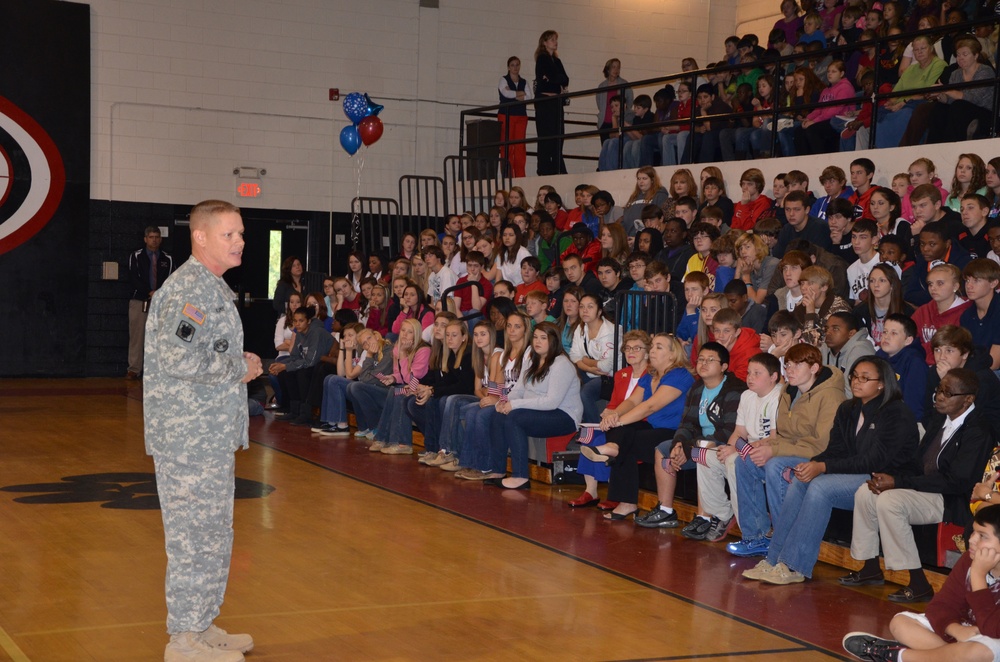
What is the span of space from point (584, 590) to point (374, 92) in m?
11.1

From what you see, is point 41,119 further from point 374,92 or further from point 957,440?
point 957,440

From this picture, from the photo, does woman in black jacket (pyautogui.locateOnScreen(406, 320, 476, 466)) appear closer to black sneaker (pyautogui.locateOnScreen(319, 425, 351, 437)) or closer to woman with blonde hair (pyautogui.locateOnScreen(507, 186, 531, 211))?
black sneaker (pyautogui.locateOnScreen(319, 425, 351, 437))

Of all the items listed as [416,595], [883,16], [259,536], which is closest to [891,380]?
[416,595]

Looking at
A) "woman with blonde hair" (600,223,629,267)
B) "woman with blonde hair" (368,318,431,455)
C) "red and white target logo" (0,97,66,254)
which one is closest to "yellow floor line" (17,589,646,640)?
"woman with blonde hair" (368,318,431,455)

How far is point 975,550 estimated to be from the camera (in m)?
3.87

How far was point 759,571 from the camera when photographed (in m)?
5.63

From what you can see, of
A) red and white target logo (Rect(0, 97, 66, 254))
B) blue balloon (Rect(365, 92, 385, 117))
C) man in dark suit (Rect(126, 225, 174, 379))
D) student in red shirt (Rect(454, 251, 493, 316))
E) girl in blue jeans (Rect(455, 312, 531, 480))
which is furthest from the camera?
blue balloon (Rect(365, 92, 385, 117))

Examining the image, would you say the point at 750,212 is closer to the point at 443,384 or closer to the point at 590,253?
the point at 590,253

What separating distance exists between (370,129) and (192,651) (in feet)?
35.4

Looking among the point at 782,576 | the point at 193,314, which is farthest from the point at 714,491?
the point at 193,314

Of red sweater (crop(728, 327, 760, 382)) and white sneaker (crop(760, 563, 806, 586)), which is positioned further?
red sweater (crop(728, 327, 760, 382))

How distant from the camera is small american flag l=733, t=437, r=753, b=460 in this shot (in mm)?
6035

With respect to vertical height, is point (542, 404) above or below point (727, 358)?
below

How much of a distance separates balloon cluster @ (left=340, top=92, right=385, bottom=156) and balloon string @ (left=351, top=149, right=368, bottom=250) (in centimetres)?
73
